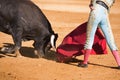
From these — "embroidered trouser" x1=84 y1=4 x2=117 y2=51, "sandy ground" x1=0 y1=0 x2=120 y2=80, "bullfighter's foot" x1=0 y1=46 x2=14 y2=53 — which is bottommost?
"sandy ground" x1=0 y1=0 x2=120 y2=80

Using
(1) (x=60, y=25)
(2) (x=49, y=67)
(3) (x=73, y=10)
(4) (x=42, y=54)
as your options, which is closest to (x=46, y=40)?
(4) (x=42, y=54)

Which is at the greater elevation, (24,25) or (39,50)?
(24,25)

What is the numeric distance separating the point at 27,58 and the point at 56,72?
176 cm

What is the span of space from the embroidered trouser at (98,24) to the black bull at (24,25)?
1.70m

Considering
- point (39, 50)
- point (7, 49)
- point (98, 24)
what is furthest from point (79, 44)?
point (7, 49)

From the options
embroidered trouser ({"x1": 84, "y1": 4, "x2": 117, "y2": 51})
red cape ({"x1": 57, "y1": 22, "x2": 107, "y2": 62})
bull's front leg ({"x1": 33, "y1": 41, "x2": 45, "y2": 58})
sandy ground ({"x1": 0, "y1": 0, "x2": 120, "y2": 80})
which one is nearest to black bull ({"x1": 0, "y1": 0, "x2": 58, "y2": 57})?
bull's front leg ({"x1": 33, "y1": 41, "x2": 45, "y2": 58})

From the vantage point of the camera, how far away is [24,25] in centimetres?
1279

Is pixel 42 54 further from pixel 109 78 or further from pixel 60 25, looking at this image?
pixel 60 25

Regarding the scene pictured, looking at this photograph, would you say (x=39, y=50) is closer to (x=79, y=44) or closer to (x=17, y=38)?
(x=17, y=38)

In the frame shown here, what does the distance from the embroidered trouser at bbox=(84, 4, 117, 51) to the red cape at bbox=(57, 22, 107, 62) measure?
62 cm

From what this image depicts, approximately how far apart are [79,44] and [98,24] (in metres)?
0.94

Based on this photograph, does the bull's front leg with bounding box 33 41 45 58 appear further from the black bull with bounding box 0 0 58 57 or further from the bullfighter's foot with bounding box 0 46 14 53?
the bullfighter's foot with bounding box 0 46 14 53

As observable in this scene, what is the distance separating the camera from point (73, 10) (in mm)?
24516

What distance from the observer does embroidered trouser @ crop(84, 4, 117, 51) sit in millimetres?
10977
